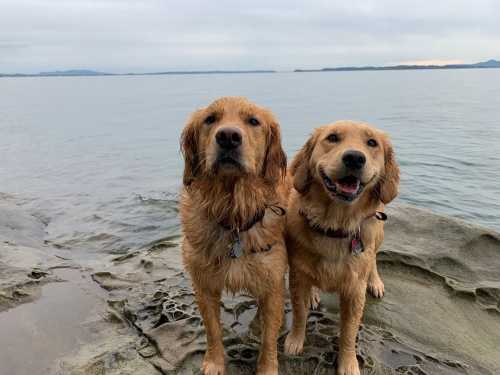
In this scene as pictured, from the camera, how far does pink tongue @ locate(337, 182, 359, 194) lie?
11.0 feet

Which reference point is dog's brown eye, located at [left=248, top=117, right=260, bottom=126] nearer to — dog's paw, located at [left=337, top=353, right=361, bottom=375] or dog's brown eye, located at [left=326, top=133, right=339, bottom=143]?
dog's brown eye, located at [left=326, top=133, right=339, bottom=143]

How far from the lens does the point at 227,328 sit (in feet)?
13.9

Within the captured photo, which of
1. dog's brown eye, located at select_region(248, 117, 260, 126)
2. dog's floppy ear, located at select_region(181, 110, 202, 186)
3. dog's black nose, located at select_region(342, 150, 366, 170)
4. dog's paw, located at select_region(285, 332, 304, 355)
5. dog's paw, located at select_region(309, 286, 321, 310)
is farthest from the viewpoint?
dog's paw, located at select_region(309, 286, 321, 310)

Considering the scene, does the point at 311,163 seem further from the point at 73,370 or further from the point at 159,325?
the point at 73,370

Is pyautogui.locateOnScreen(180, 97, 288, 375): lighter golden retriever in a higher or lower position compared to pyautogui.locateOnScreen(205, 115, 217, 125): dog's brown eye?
lower

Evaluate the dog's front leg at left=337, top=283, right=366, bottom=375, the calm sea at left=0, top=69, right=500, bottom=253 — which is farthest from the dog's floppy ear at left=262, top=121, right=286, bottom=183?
the calm sea at left=0, top=69, right=500, bottom=253

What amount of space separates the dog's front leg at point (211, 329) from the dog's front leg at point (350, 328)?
97 cm

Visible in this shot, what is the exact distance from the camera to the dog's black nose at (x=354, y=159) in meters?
3.26

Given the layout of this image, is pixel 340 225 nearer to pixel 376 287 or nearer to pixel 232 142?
pixel 232 142

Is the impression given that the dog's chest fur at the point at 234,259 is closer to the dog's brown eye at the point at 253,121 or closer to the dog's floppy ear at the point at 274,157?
the dog's floppy ear at the point at 274,157

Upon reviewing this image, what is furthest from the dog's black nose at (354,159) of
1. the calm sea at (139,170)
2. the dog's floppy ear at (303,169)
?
the calm sea at (139,170)

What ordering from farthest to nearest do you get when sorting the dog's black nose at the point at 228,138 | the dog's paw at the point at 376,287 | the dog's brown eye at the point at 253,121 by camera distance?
1. the dog's paw at the point at 376,287
2. the dog's brown eye at the point at 253,121
3. the dog's black nose at the point at 228,138

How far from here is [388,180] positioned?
3.68m

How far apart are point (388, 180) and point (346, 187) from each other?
519 mm
